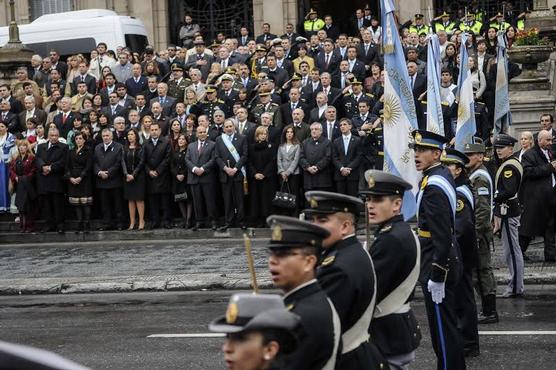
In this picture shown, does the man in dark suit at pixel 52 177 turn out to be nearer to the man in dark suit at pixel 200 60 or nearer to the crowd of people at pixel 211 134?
the crowd of people at pixel 211 134

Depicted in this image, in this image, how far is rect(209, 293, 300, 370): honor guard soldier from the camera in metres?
4.56

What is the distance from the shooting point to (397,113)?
14.7 m

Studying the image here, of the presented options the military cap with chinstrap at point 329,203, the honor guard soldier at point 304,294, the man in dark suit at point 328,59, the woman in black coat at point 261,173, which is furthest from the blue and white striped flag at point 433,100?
the honor guard soldier at point 304,294

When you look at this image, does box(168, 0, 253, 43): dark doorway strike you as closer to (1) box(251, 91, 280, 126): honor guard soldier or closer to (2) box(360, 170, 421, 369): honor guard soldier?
(1) box(251, 91, 280, 126): honor guard soldier

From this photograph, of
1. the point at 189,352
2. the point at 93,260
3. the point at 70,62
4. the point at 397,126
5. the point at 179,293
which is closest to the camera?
the point at 189,352

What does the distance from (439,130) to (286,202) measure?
3.68 metres

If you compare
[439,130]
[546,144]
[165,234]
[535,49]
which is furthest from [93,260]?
[535,49]

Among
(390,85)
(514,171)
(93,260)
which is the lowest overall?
(93,260)

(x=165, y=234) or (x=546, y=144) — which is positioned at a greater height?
(x=546, y=144)

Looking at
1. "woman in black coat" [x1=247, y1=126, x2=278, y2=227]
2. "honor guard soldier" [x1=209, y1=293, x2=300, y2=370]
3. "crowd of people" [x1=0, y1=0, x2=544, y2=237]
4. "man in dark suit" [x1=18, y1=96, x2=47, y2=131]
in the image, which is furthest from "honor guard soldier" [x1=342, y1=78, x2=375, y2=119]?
"honor guard soldier" [x1=209, y1=293, x2=300, y2=370]

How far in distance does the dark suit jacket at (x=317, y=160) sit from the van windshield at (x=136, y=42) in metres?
10.8

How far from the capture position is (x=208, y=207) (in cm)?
2072

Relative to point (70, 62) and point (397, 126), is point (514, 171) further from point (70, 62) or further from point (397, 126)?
point (70, 62)

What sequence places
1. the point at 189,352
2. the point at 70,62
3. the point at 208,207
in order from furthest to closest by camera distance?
the point at 70,62 < the point at 208,207 < the point at 189,352
